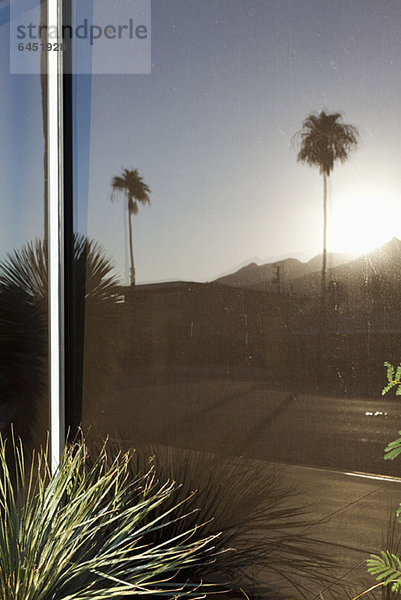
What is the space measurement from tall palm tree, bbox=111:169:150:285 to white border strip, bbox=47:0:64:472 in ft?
1.23

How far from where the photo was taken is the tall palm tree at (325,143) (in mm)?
2221

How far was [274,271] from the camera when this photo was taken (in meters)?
2.42

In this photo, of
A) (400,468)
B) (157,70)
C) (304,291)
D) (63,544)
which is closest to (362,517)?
(400,468)

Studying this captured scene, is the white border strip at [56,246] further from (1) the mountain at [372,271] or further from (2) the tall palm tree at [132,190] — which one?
(1) the mountain at [372,271]

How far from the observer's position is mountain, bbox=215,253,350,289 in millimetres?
2291

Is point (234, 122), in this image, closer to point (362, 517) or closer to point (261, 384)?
point (261, 384)

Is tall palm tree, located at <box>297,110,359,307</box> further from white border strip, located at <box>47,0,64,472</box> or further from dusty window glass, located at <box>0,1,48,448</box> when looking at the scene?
dusty window glass, located at <box>0,1,48,448</box>

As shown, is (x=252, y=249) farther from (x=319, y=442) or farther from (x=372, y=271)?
(x=319, y=442)

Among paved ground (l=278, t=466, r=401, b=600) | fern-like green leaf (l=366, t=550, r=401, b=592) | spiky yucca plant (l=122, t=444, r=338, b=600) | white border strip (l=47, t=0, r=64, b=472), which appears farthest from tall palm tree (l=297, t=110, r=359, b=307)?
white border strip (l=47, t=0, r=64, b=472)

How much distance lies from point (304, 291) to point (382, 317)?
294 millimetres

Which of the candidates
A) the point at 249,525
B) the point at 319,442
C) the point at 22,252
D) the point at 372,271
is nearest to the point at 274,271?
the point at 372,271

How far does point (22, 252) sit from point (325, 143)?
1643 mm

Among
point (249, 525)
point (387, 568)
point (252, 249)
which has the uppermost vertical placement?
point (252, 249)

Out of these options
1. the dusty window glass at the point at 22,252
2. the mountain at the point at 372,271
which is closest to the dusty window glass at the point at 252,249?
the mountain at the point at 372,271
